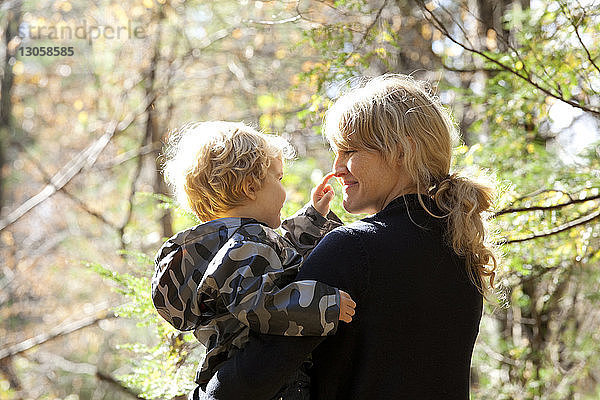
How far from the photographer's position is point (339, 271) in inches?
54.3

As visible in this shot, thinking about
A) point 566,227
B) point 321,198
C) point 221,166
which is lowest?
point 566,227

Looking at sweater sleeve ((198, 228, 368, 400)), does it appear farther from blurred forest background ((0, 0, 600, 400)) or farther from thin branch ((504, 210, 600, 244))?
thin branch ((504, 210, 600, 244))

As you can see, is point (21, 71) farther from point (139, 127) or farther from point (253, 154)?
point (253, 154)

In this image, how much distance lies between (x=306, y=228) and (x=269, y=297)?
48 cm

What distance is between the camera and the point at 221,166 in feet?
5.30

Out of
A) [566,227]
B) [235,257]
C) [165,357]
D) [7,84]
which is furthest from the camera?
[7,84]

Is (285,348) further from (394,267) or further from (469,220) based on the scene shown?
(469,220)

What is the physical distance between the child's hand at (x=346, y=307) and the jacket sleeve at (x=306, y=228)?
451 millimetres

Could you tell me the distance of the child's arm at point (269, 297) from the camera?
52.8 inches

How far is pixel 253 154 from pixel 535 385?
2514 millimetres

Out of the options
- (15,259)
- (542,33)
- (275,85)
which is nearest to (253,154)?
(542,33)

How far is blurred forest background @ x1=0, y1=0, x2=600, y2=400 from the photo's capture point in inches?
101

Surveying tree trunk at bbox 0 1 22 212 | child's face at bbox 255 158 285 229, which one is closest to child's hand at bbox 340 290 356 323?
child's face at bbox 255 158 285 229

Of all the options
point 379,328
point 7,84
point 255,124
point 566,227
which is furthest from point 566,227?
point 7,84
